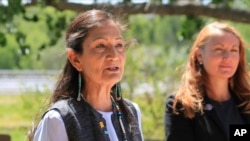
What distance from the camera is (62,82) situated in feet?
7.38

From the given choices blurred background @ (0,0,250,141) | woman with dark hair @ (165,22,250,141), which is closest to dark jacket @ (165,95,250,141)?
woman with dark hair @ (165,22,250,141)

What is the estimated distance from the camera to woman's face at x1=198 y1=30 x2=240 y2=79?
299 centimetres

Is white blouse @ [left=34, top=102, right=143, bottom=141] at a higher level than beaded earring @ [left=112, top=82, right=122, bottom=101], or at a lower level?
lower

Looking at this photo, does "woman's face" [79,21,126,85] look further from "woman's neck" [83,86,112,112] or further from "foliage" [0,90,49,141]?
"foliage" [0,90,49,141]

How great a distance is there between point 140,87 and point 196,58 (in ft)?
18.2

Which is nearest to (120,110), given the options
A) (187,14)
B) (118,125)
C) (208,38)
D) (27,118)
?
(118,125)

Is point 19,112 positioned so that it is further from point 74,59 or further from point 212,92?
point 74,59

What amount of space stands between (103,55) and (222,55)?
101cm

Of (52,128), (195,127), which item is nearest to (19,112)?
(195,127)

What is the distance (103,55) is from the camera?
2154 millimetres

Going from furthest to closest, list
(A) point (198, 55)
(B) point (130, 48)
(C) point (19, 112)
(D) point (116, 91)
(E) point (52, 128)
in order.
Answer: (C) point (19, 112)
(A) point (198, 55)
(B) point (130, 48)
(D) point (116, 91)
(E) point (52, 128)

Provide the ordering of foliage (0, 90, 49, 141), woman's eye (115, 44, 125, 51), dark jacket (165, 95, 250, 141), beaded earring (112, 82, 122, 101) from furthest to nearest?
foliage (0, 90, 49, 141) < dark jacket (165, 95, 250, 141) < beaded earring (112, 82, 122, 101) < woman's eye (115, 44, 125, 51)

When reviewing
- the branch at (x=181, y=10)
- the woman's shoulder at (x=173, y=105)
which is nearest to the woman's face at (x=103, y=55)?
the woman's shoulder at (x=173, y=105)

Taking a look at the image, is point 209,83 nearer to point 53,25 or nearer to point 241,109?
point 241,109
